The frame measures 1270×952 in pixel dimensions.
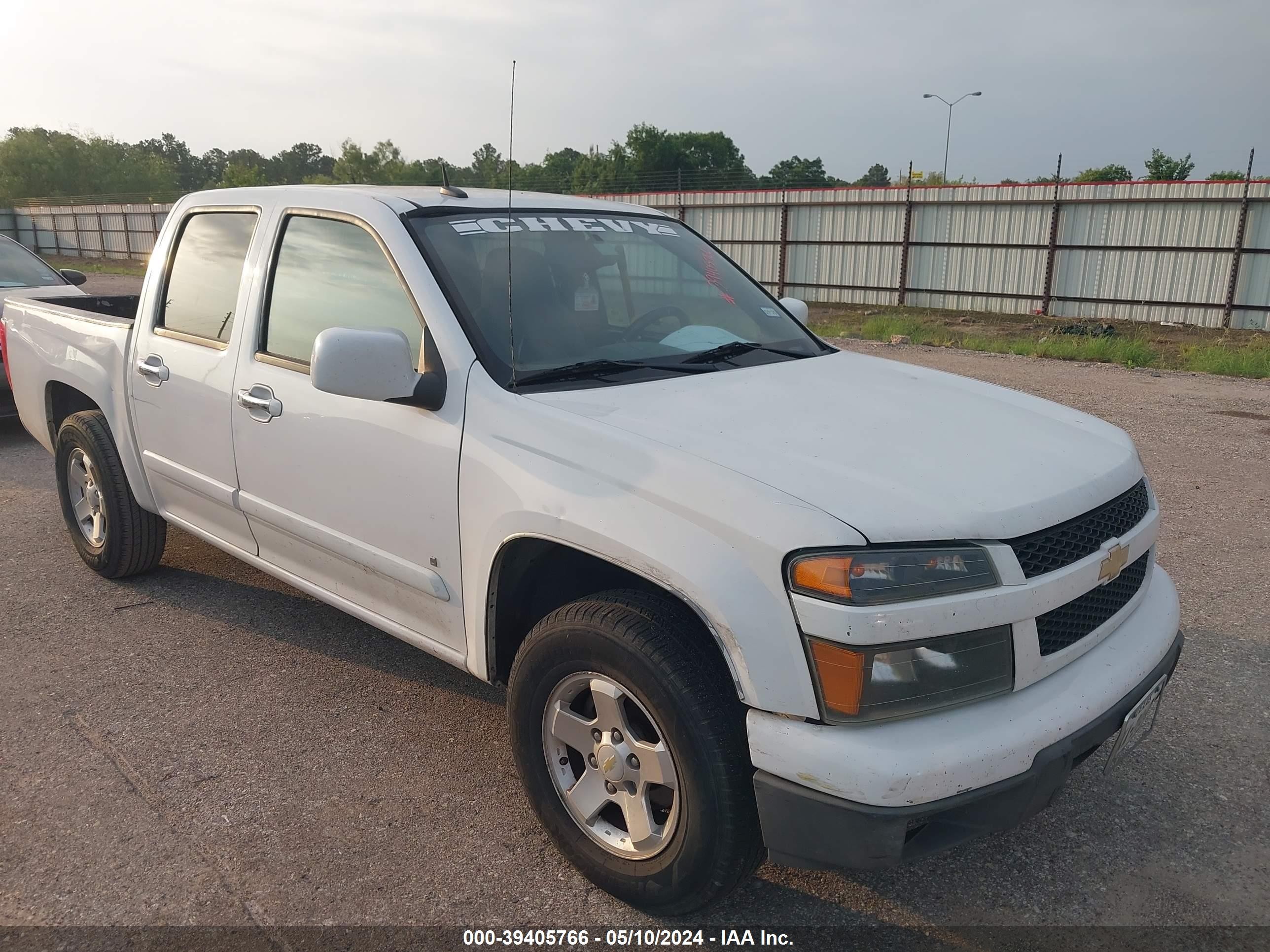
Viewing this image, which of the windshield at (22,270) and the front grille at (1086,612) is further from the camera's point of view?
the windshield at (22,270)

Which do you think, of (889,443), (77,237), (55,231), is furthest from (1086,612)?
(55,231)

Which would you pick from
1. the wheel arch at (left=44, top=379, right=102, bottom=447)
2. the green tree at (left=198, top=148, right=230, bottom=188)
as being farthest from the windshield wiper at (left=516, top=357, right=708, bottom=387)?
the green tree at (left=198, top=148, right=230, bottom=188)

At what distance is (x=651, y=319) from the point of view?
322 cm

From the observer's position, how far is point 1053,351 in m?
13.3

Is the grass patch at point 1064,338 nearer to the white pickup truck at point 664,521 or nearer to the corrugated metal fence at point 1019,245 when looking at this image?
the corrugated metal fence at point 1019,245

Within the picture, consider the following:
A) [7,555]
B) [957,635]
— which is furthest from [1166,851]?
[7,555]

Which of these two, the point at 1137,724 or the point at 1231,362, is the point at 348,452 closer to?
the point at 1137,724

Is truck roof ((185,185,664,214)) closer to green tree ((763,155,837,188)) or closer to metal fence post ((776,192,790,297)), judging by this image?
metal fence post ((776,192,790,297))

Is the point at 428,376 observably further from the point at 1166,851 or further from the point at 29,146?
the point at 29,146

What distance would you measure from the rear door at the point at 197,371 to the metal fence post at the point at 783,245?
20.2 m

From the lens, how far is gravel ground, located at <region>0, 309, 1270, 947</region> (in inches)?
95.3

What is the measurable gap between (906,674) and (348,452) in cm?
180

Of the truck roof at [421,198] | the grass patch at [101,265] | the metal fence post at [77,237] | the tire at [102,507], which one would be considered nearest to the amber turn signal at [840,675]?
the truck roof at [421,198]

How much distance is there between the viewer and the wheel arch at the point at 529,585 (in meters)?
2.51
